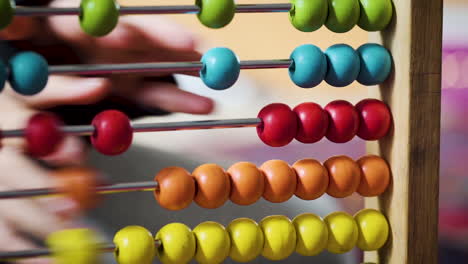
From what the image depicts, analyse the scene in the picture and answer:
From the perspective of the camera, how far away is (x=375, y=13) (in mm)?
957

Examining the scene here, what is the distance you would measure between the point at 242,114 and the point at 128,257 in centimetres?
70

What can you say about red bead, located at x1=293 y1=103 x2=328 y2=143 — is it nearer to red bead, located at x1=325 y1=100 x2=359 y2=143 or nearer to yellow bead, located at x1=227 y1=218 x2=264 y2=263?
red bead, located at x1=325 y1=100 x2=359 y2=143

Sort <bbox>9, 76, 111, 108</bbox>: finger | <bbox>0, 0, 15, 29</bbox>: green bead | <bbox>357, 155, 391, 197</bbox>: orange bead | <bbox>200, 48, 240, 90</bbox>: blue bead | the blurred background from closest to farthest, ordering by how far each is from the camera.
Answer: <bbox>0, 0, 15, 29</bbox>: green bead
<bbox>200, 48, 240, 90</bbox>: blue bead
<bbox>357, 155, 391, 197</bbox>: orange bead
<bbox>9, 76, 111, 108</bbox>: finger
the blurred background

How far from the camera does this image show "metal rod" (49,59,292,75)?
87cm

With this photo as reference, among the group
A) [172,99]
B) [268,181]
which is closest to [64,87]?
[172,99]

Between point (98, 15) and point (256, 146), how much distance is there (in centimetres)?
79

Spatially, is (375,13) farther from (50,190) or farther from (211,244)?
(50,190)

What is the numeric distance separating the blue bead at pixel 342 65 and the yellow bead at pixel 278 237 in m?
0.21

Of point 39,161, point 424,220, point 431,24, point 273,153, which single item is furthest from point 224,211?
point 431,24

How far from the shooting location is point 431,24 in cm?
95

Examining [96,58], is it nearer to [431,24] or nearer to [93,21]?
[93,21]

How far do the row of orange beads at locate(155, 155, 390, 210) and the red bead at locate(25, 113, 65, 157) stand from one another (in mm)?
156

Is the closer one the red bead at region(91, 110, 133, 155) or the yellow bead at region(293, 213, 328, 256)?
the red bead at region(91, 110, 133, 155)

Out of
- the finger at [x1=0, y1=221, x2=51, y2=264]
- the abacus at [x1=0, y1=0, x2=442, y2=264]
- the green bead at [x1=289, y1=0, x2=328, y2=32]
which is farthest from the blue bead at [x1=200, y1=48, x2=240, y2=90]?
the finger at [x1=0, y1=221, x2=51, y2=264]
